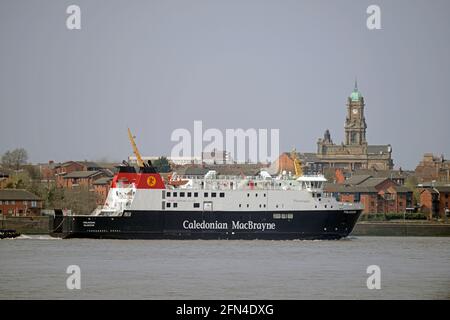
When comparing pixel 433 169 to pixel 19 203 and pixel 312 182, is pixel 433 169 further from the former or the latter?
pixel 312 182

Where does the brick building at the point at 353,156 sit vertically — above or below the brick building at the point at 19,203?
above

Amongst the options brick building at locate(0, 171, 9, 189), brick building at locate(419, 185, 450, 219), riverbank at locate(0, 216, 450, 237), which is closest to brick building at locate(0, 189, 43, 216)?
riverbank at locate(0, 216, 450, 237)

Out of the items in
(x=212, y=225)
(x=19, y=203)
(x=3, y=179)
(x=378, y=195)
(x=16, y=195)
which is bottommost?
(x=212, y=225)

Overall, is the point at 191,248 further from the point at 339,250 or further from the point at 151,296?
the point at 151,296

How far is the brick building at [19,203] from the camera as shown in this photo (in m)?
95.5

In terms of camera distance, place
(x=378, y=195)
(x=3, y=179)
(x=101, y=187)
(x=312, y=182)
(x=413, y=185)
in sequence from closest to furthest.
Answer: (x=312, y=182) < (x=378, y=195) < (x=101, y=187) < (x=3, y=179) < (x=413, y=185)

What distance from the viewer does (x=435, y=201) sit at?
355ft

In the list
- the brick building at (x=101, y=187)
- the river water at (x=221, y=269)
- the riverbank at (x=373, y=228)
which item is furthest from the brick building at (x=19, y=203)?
the river water at (x=221, y=269)

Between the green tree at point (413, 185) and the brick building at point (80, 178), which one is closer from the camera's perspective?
the green tree at point (413, 185)

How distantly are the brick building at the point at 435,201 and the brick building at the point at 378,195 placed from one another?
1.99 metres

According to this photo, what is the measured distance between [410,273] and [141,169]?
2409 centimetres

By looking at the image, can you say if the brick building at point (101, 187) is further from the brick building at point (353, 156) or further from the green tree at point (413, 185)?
the brick building at point (353, 156)

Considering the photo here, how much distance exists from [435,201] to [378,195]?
5304mm

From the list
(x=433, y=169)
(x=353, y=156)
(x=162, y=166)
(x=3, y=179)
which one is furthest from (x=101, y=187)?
(x=353, y=156)
